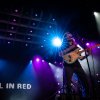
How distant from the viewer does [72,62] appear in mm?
4820

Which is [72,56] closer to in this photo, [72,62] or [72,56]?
[72,56]

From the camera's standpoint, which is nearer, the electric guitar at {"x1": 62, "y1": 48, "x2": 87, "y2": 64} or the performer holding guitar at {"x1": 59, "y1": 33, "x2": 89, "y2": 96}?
the performer holding guitar at {"x1": 59, "y1": 33, "x2": 89, "y2": 96}

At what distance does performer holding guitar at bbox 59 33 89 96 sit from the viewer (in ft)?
15.1

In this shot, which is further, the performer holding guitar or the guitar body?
the guitar body

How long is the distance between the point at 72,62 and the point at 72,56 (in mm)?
196

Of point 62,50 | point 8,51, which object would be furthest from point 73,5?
point 8,51

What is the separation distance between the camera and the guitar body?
16.0ft

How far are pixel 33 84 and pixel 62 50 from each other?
5.92 meters

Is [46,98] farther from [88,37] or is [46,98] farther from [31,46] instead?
[88,37]

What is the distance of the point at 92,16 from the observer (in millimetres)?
8430

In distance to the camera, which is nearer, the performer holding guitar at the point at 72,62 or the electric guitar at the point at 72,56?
the performer holding guitar at the point at 72,62

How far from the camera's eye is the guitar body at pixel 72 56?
4.87 m

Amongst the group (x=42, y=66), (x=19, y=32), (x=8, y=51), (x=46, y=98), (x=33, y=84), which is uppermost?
(x=19, y=32)

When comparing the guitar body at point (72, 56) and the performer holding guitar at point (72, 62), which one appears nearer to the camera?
the performer holding guitar at point (72, 62)
